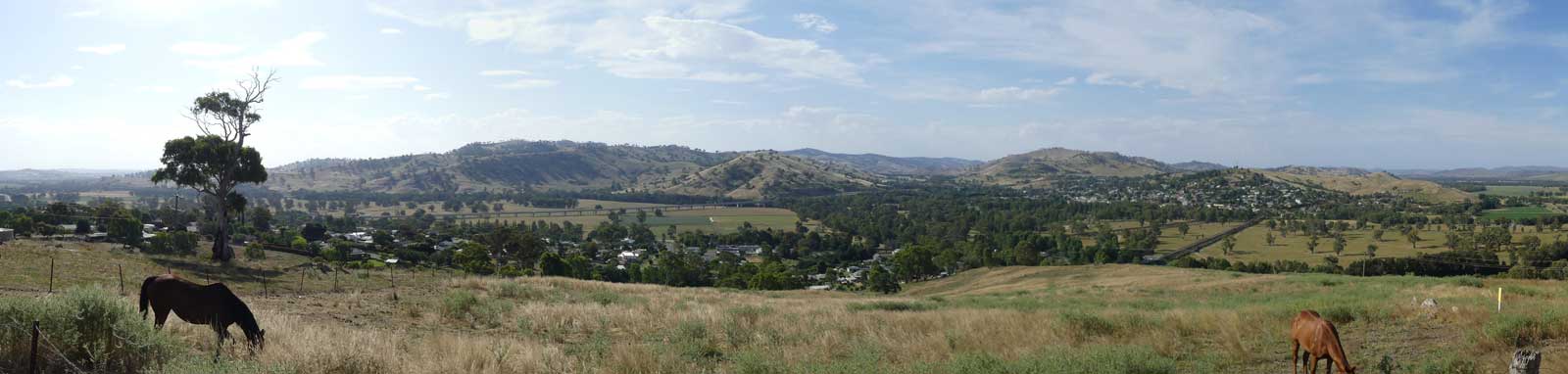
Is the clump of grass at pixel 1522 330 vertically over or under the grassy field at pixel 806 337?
over

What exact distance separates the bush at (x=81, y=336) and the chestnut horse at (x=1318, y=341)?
41.6 ft

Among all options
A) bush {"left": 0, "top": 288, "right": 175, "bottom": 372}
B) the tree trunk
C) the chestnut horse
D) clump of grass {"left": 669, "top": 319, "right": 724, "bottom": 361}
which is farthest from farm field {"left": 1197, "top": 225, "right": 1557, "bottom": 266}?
bush {"left": 0, "top": 288, "right": 175, "bottom": 372}

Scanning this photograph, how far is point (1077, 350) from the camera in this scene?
1025 centimetres

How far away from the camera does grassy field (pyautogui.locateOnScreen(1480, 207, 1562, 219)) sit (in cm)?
12269

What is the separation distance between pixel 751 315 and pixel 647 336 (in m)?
3.36

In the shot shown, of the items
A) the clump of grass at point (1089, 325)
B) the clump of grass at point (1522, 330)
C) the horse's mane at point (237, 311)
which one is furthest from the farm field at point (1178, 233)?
the horse's mane at point (237, 311)

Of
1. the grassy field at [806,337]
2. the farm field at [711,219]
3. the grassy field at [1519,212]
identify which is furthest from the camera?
the farm field at [711,219]

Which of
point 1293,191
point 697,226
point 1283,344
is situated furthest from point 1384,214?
point 1283,344

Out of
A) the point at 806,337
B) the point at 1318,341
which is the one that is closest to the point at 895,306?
the point at 806,337

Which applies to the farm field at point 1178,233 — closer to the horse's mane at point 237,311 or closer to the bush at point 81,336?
the horse's mane at point 237,311

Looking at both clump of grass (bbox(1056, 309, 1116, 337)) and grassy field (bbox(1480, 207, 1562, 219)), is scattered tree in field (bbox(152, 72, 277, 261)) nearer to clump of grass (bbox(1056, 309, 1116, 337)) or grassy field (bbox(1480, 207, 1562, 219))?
clump of grass (bbox(1056, 309, 1116, 337))

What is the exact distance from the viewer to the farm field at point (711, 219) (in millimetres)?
149175

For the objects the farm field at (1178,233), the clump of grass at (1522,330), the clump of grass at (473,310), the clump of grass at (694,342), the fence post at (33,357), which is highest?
the fence post at (33,357)

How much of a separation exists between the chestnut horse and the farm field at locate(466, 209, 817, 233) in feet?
425
